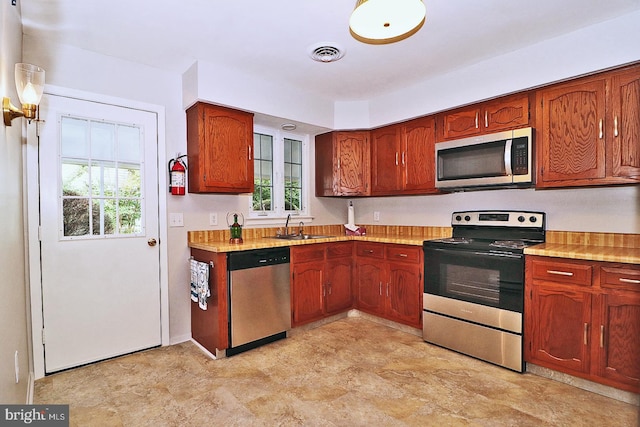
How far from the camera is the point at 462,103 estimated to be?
9.84 ft

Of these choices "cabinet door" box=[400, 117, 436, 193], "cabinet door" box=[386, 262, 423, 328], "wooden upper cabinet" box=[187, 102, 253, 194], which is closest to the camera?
"wooden upper cabinet" box=[187, 102, 253, 194]

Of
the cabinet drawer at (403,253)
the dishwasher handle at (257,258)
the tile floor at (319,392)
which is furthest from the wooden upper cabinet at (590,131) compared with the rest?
the dishwasher handle at (257,258)

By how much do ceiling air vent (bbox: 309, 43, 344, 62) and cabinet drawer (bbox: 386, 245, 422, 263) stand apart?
5.97ft

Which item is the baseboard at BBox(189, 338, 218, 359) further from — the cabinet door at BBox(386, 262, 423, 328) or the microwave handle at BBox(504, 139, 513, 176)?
the microwave handle at BBox(504, 139, 513, 176)

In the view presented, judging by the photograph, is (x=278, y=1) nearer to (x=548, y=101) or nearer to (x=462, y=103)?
(x=462, y=103)

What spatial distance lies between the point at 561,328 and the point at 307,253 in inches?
82.2

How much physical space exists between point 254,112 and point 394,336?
2.52 metres

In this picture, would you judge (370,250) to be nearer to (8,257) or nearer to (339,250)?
(339,250)

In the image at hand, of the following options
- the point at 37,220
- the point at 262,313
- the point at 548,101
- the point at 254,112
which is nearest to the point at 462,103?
the point at 548,101

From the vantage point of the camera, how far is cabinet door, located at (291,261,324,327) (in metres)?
3.21

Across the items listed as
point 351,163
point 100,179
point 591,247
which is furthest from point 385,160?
point 100,179

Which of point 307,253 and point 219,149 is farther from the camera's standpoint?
point 307,253

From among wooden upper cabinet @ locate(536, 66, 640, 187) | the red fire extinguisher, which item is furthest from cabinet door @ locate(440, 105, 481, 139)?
the red fire extinguisher

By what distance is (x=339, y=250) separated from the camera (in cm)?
359
